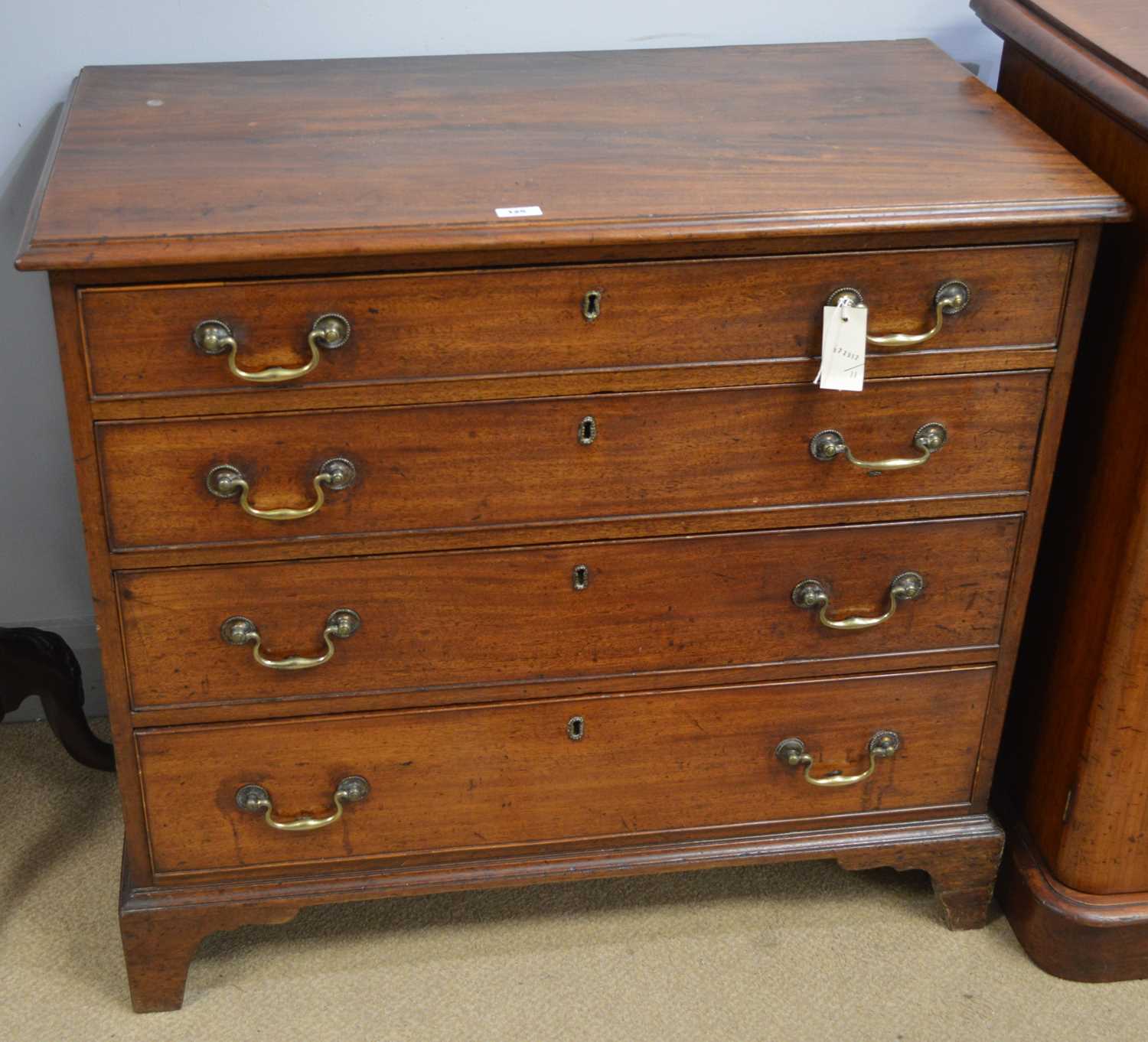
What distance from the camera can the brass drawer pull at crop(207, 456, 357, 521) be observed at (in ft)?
4.67

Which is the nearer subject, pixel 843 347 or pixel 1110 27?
pixel 843 347

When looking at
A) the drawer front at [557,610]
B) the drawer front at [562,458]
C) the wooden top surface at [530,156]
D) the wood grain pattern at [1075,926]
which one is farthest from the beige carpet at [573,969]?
the wooden top surface at [530,156]

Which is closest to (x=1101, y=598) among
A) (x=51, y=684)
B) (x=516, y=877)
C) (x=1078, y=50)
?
(x=1078, y=50)

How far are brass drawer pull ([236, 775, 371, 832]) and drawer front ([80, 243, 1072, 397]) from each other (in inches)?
19.0

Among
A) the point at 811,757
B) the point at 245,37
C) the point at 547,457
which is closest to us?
the point at 547,457

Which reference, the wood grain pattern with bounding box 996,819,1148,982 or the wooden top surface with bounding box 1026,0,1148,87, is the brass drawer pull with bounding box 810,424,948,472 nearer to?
the wooden top surface with bounding box 1026,0,1148,87

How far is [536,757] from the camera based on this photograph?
1.66 m

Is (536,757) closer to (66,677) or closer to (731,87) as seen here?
→ (66,677)

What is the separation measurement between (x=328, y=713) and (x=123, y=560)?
283 millimetres

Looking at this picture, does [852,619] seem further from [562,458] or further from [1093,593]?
[562,458]

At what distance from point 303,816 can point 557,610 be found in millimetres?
381

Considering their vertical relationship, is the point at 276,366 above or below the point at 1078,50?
below

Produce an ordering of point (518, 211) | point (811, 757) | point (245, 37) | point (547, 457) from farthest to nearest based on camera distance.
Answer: point (245, 37) < point (811, 757) < point (547, 457) < point (518, 211)

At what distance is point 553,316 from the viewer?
1.40 m
